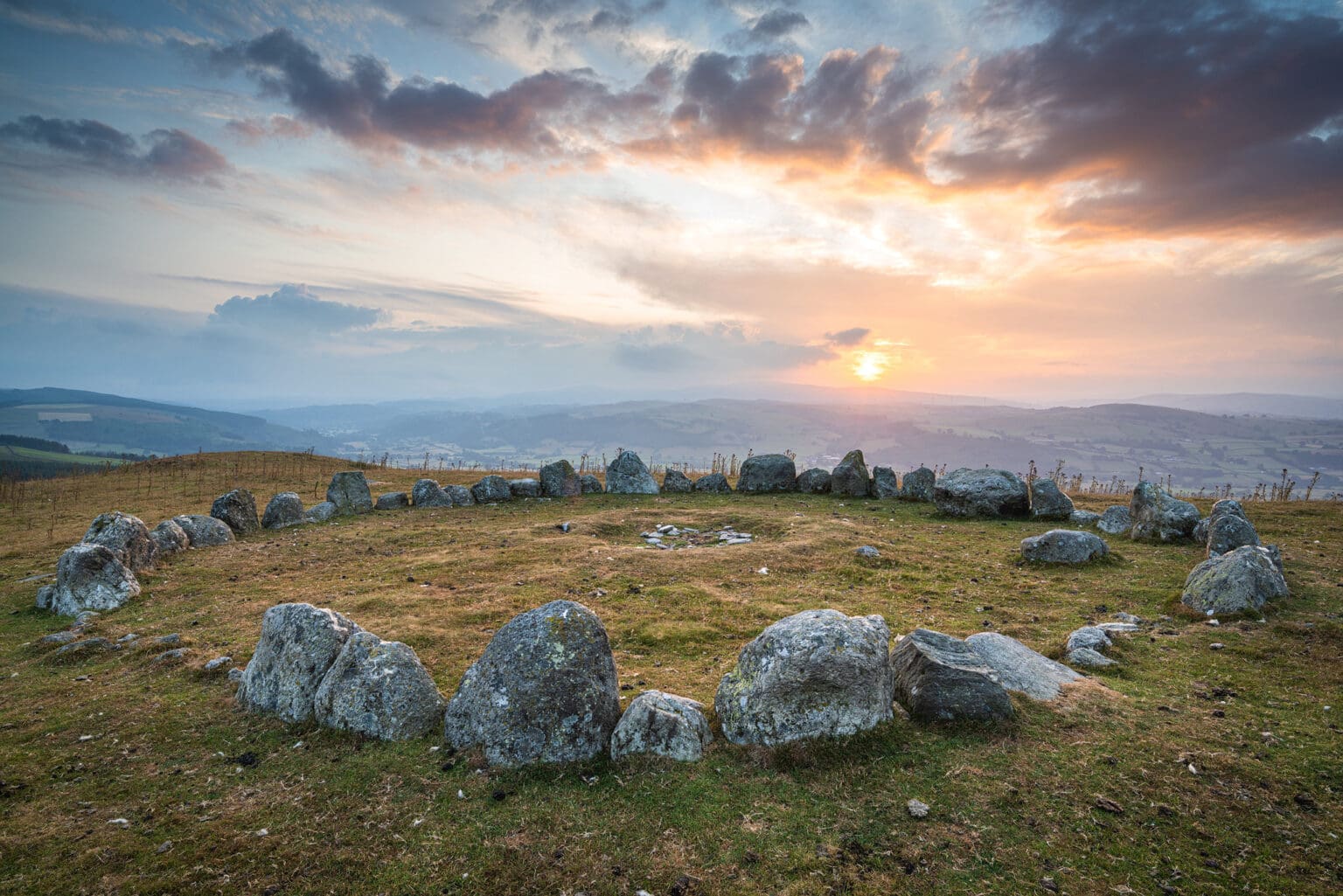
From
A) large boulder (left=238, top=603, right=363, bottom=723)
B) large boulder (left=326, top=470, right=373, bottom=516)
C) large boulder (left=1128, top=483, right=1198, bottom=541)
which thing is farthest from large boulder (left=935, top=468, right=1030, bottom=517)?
large boulder (left=326, top=470, right=373, bottom=516)

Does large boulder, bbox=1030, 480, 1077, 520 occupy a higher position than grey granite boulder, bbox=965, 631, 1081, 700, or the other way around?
large boulder, bbox=1030, 480, 1077, 520

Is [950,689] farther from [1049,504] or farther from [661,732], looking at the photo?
[1049,504]

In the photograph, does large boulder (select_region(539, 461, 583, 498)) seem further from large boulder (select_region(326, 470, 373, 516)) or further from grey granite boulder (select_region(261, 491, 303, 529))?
grey granite boulder (select_region(261, 491, 303, 529))

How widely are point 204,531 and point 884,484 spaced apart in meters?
30.1

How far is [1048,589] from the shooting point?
15.7 m

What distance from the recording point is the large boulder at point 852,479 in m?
30.5

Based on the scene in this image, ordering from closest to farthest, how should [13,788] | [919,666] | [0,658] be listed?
1. [13,788]
2. [919,666]
3. [0,658]

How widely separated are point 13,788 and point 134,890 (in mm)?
3725

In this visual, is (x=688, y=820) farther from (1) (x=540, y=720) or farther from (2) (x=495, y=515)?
(2) (x=495, y=515)

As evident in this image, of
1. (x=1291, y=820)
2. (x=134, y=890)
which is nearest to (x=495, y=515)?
(x=134, y=890)

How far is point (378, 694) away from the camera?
8.98 meters

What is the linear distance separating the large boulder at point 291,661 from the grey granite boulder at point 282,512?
1771 cm

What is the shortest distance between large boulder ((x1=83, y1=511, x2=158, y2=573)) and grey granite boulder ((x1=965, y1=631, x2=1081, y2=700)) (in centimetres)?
2242

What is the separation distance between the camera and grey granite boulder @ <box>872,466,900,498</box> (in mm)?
30281
